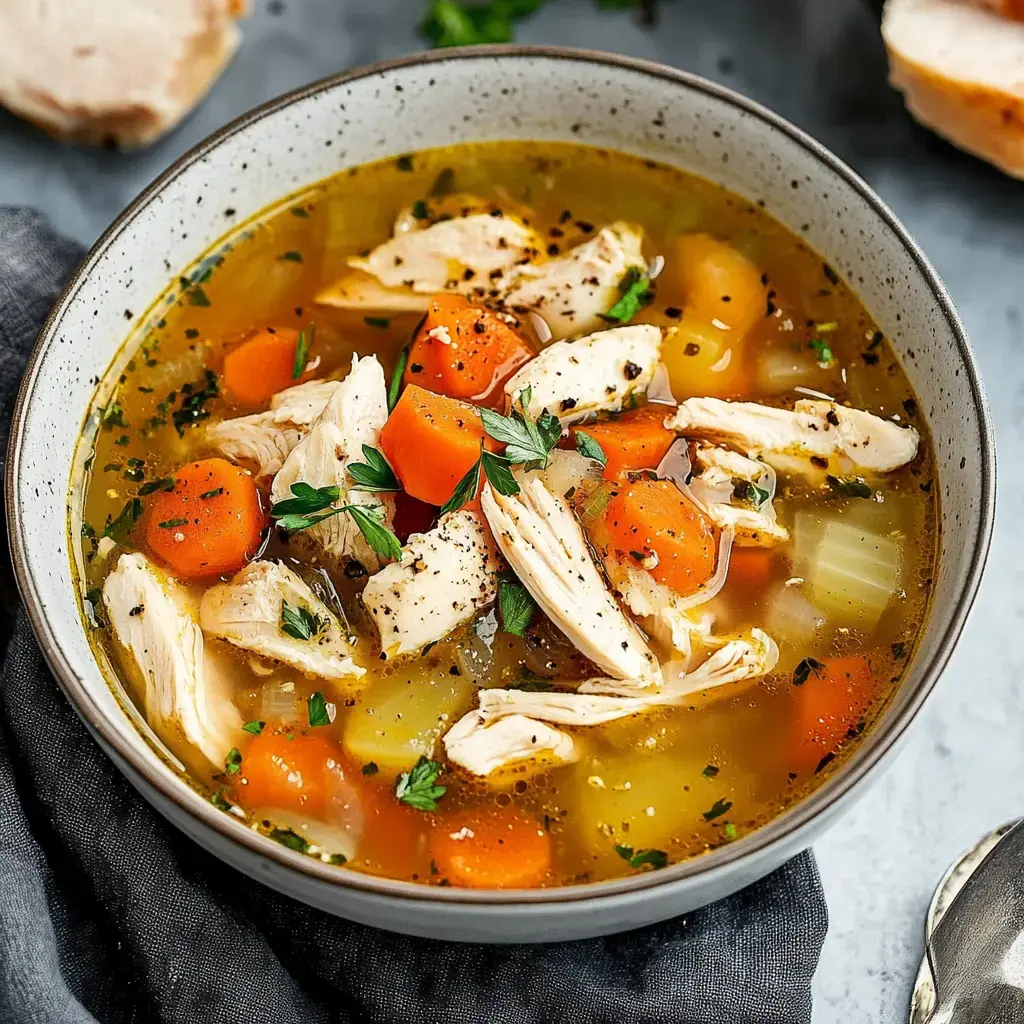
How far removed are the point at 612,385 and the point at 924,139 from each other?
4.82ft

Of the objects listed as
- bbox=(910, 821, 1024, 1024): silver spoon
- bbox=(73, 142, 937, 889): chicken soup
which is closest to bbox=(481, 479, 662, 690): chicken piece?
bbox=(73, 142, 937, 889): chicken soup

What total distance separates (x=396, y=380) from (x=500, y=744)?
754 millimetres

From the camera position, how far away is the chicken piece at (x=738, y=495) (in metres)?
2.37

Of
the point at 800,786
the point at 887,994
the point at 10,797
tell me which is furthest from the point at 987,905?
the point at 10,797

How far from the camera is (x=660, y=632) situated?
230 cm

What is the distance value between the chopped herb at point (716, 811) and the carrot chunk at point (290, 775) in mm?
622

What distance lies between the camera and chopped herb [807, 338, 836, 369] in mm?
2576

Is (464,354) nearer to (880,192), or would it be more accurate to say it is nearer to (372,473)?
(372,473)

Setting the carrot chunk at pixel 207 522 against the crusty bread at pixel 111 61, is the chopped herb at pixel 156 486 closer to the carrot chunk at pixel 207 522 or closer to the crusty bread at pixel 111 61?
the carrot chunk at pixel 207 522

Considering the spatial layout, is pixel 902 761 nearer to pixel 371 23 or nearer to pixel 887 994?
pixel 887 994

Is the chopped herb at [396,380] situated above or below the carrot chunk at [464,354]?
below

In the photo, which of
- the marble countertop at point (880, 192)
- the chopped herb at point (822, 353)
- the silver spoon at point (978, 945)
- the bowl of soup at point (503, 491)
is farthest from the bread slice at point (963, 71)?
the silver spoon at point (978, 945)

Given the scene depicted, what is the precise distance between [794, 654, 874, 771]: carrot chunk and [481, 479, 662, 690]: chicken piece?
0.26 m

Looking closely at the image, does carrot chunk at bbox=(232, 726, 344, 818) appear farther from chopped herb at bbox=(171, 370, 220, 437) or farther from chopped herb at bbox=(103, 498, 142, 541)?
chopped herb at bbox=(171, 370, 220, 437)
